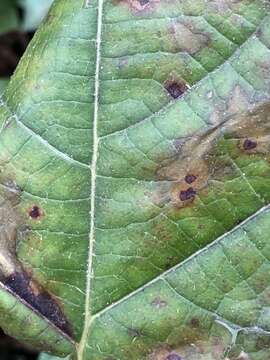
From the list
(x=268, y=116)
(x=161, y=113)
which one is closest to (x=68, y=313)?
(x=161, y=113)

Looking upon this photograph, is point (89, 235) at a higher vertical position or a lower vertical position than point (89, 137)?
lower

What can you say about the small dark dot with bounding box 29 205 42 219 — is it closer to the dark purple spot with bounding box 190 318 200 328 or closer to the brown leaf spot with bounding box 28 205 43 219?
the brown leaf spot with bounding box 28 205 43 219

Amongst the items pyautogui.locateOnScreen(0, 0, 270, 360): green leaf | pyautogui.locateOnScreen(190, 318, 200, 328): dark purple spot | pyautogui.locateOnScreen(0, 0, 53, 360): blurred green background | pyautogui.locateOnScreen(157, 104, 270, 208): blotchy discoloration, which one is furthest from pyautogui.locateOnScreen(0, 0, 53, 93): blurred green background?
pyautogui.locateOnScreen(190, 318, 200, 328): dark purple spot

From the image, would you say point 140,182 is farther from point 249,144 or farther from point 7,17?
point 7,17

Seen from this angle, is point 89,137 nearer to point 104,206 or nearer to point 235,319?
point 104,206

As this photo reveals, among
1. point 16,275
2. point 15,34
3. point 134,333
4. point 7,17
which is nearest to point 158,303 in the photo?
point 134,333

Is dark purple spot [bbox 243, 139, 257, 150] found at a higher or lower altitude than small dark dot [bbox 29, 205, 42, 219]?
lower
